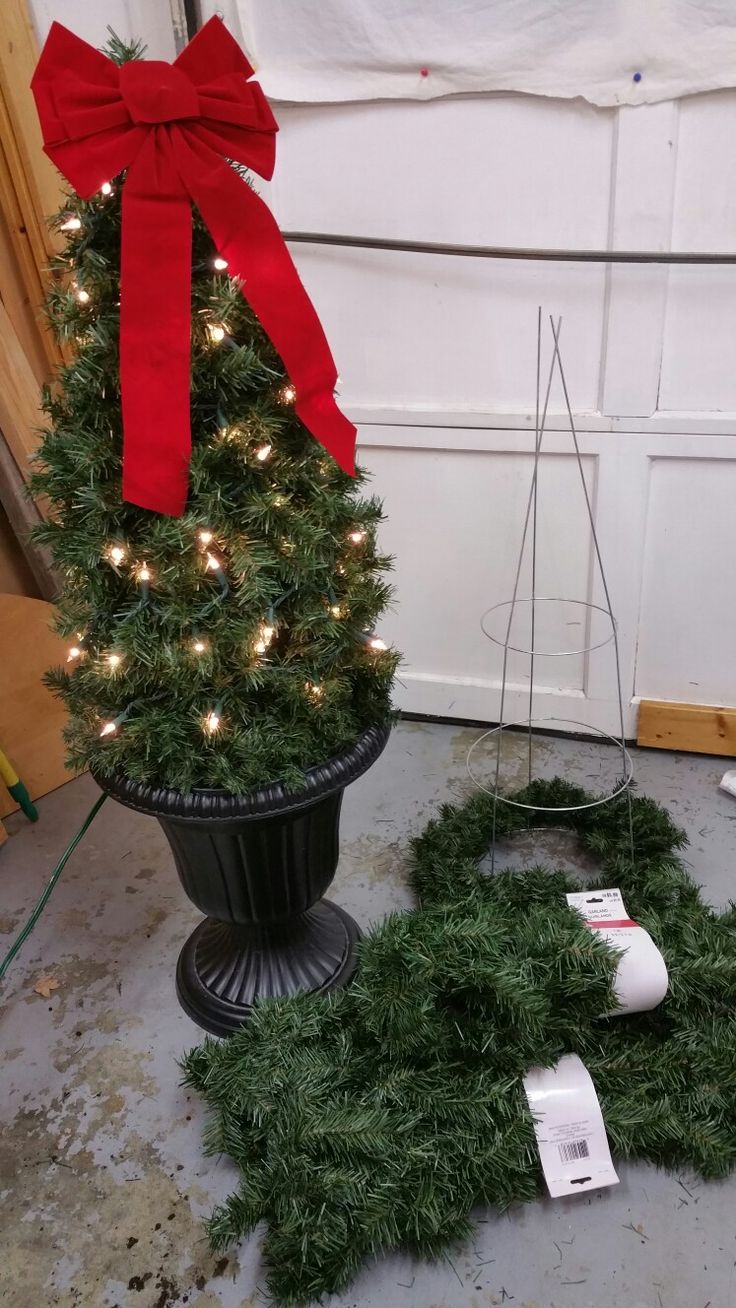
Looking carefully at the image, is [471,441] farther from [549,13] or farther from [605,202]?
[549,13]

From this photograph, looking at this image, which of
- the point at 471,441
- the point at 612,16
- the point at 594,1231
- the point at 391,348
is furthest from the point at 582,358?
the point at 594,1231

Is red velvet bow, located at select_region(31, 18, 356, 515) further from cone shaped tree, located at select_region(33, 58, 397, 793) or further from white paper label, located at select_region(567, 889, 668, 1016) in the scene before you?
white paper label, located at select_region(567, 889, 668, 1016)

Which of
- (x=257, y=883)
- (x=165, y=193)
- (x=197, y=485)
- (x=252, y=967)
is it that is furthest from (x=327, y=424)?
(x=252, y=967)

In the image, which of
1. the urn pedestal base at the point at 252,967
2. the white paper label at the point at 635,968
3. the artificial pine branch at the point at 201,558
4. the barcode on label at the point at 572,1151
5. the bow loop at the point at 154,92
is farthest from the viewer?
the urn pedestal base at the point at 252,967

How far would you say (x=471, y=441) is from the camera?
Answer: 7.08 ft

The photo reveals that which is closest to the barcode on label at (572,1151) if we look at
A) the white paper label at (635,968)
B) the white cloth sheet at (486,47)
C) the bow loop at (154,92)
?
the white paper label at (635,968)

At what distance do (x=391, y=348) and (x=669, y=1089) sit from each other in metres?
1.65

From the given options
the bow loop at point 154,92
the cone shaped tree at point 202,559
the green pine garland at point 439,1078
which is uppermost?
the bow loop at point 154,92

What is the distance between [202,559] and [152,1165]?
0.94 metres

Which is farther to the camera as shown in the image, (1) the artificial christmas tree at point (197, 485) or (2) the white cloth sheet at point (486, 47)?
(2) the white cloth sheet at point (486, 47)

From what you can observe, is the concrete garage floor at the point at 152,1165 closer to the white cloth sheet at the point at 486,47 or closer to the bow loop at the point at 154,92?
the bow loop at the point at 154,92

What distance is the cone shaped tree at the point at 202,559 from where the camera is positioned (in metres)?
1.22

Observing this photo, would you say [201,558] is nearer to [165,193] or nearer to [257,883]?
[165,193]

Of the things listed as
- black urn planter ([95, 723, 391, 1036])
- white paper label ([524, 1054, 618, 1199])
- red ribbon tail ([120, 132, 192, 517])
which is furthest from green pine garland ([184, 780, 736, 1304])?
red ribbon tail ([120, 132, 192, 517])
